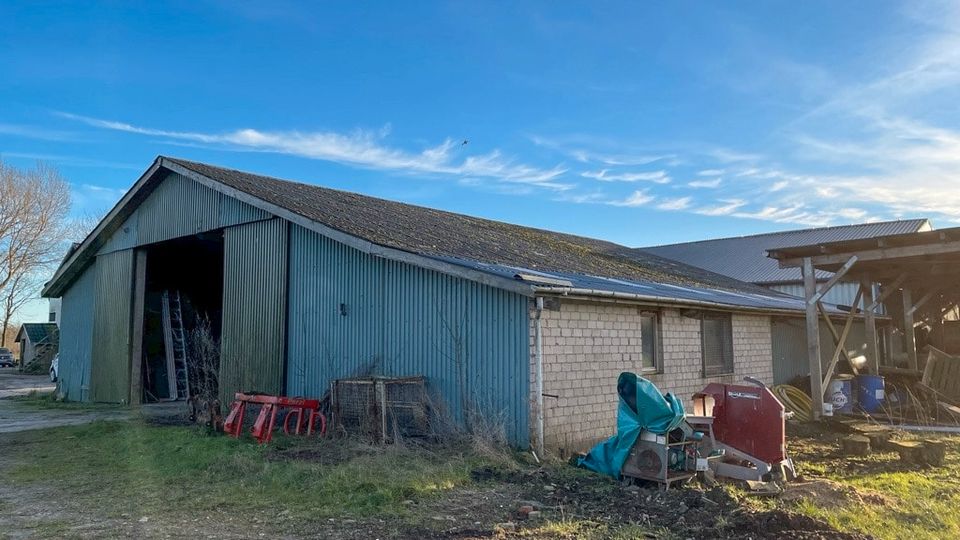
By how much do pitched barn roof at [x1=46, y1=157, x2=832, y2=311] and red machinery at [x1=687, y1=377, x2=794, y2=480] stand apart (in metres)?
2.61

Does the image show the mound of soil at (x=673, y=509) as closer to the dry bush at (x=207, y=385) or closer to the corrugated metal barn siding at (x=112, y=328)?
the dry bush at (x=207, y=385)

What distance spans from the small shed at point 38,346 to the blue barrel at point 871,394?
43122 mm

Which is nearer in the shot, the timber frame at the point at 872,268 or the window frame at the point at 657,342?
the window frame at the point at 657,342

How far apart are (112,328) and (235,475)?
11865mm

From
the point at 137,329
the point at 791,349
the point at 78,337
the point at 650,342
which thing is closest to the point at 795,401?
the point at 791,349

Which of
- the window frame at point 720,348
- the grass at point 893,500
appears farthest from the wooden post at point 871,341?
the grass at point 893,500

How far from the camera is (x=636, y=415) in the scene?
317 inches

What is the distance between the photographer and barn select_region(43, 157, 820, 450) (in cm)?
1024

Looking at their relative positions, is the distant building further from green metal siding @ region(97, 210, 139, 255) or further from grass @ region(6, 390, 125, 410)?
grass @ region(6, 390, 125, 410)

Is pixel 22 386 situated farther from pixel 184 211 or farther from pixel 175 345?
pixel 184 211

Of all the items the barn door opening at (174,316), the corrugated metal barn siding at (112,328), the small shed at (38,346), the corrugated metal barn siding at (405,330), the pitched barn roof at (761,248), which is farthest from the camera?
the small shed at (38,346)

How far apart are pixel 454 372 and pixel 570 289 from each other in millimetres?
2378

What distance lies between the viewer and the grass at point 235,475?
708cm

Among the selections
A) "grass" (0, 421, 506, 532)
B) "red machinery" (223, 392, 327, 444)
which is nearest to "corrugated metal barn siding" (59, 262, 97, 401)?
"grass" (0, 421, 506, 532)
